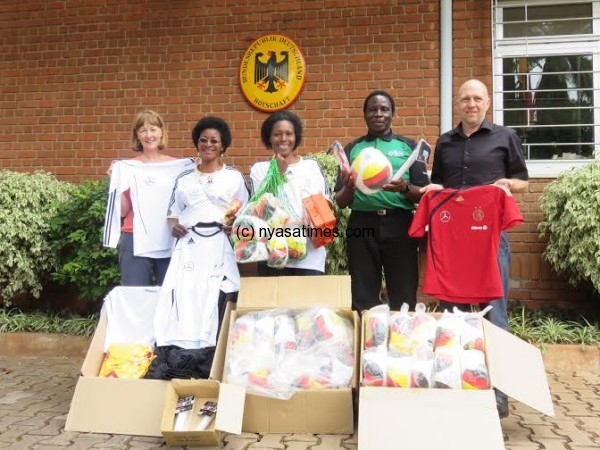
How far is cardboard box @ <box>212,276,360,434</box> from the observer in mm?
3053

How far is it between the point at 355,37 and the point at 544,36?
177 cm

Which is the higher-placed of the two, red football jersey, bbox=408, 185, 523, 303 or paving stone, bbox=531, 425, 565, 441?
red football jersey, bbox=408, 185, 523, 303

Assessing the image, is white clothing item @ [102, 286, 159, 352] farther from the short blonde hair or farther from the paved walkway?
the short blonde hair

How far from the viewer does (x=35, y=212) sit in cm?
526

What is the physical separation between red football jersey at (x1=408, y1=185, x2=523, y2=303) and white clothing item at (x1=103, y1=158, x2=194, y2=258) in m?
1.60

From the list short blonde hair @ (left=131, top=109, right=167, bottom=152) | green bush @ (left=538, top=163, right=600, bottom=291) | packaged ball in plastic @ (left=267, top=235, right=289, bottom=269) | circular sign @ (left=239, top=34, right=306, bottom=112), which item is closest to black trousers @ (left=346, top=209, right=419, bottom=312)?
packaged ball in plastic @ (left=267, top=235, right=289, bottom=269)

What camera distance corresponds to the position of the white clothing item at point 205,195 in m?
3.57

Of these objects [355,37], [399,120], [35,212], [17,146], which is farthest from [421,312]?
→ [17,146]

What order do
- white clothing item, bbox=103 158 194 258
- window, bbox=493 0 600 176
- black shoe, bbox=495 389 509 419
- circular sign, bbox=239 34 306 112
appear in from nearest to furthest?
black shoe, bbox=495 389 509 419
white clothing item, bbox=103 158 194 258
window, bbox=493 0 600 176
circular sign, bbox=239 34 306 112

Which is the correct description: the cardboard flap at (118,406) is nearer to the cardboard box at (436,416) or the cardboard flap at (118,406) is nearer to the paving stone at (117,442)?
the paving stone at (117,442)

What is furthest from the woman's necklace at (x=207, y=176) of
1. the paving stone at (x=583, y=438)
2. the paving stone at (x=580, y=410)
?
the paving stone at (x=580, y=410)

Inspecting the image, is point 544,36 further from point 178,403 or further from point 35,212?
point 35,212

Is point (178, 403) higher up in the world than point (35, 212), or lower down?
lower down

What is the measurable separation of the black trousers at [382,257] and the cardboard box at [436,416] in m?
0.80
